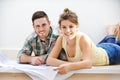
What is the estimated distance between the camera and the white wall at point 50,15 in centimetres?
210

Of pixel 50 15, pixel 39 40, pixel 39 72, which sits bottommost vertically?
pixel 39 72

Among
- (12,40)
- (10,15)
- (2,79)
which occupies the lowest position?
(2,79)

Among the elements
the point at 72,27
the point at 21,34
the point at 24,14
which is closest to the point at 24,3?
the point at 24,14

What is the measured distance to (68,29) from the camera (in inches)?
47.9

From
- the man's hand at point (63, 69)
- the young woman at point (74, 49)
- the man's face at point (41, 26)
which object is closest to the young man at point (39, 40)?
the man's face at point (41, 26)

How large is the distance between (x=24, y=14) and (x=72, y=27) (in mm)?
951

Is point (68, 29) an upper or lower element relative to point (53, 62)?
upper

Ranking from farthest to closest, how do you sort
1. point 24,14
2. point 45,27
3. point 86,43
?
point 24,14
point 45,27
point 86,43

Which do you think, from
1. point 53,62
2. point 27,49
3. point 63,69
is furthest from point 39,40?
point 63,69

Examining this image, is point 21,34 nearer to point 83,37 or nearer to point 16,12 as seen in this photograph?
point 16,12

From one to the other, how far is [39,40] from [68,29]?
27 cm

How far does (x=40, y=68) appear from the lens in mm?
1158

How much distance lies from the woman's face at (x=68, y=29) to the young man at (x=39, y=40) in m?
0.18

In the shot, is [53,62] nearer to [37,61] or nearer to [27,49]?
[37,61]
